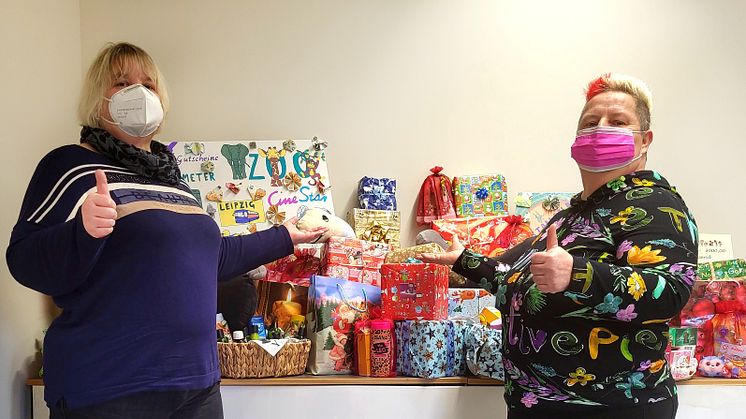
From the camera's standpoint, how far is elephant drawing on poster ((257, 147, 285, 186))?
3.22 m

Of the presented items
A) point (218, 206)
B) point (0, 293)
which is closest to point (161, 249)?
point (0, 293)

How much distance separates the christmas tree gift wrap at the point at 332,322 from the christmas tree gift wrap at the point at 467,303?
0.31 metres

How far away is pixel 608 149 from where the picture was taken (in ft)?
6.48

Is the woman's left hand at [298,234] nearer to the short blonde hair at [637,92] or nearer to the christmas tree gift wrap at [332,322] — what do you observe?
the christmas tree gift wrap at [332,322]

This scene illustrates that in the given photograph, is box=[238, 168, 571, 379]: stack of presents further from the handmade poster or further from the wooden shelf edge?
the handmade poster

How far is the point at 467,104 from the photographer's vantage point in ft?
11.1

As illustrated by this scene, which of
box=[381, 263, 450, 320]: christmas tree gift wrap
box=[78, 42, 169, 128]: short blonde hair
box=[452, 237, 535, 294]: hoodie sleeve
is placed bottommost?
box=[381, 263, 450, 320]: christmas tree gift wrap

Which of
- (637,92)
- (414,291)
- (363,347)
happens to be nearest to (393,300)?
(414,291)

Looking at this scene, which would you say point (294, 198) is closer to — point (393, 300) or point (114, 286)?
point (393, 300)

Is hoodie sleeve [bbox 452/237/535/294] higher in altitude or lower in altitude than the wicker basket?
higher

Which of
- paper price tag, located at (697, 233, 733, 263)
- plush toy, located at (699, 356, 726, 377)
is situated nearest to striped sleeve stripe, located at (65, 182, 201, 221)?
plush toy, located at (699, 356, 726, 377)

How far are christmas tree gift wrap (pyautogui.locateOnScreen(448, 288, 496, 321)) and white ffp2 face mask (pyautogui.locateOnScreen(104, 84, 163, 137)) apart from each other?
1401 millimetres

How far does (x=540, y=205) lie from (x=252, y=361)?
153cm

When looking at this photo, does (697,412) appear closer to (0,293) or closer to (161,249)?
(161,249)
